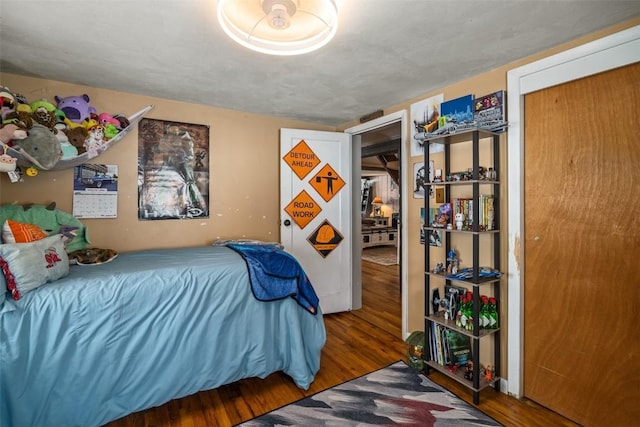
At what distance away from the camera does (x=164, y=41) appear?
168cm

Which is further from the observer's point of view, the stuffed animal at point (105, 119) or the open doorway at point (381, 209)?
the open doorway at point (381, 209)

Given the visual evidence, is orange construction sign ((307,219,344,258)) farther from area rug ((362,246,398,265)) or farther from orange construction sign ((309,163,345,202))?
area rug ((362,246,398,265))

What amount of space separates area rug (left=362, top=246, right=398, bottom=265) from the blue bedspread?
4.25 m

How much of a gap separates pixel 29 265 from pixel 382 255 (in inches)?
249

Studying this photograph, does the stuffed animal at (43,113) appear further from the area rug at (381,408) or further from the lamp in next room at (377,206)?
the lamp in next room at (377,206)

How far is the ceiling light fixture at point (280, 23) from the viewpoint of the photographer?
49.7 inches

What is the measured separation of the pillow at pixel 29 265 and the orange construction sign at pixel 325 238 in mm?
2119

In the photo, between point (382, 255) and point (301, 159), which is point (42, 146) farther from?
point (382, 255)

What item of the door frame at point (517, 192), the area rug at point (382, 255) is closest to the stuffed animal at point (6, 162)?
the door frame at point (517, 192)

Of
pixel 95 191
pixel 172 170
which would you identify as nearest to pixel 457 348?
pixel 172 170

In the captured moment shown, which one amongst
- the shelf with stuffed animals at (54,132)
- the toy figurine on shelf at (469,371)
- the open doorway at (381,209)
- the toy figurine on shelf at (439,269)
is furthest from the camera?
the open doorway at (381,209)

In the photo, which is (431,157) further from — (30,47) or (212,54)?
(30,47)

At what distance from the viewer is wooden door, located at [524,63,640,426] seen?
153 centimetres

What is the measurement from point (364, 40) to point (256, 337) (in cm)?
196
